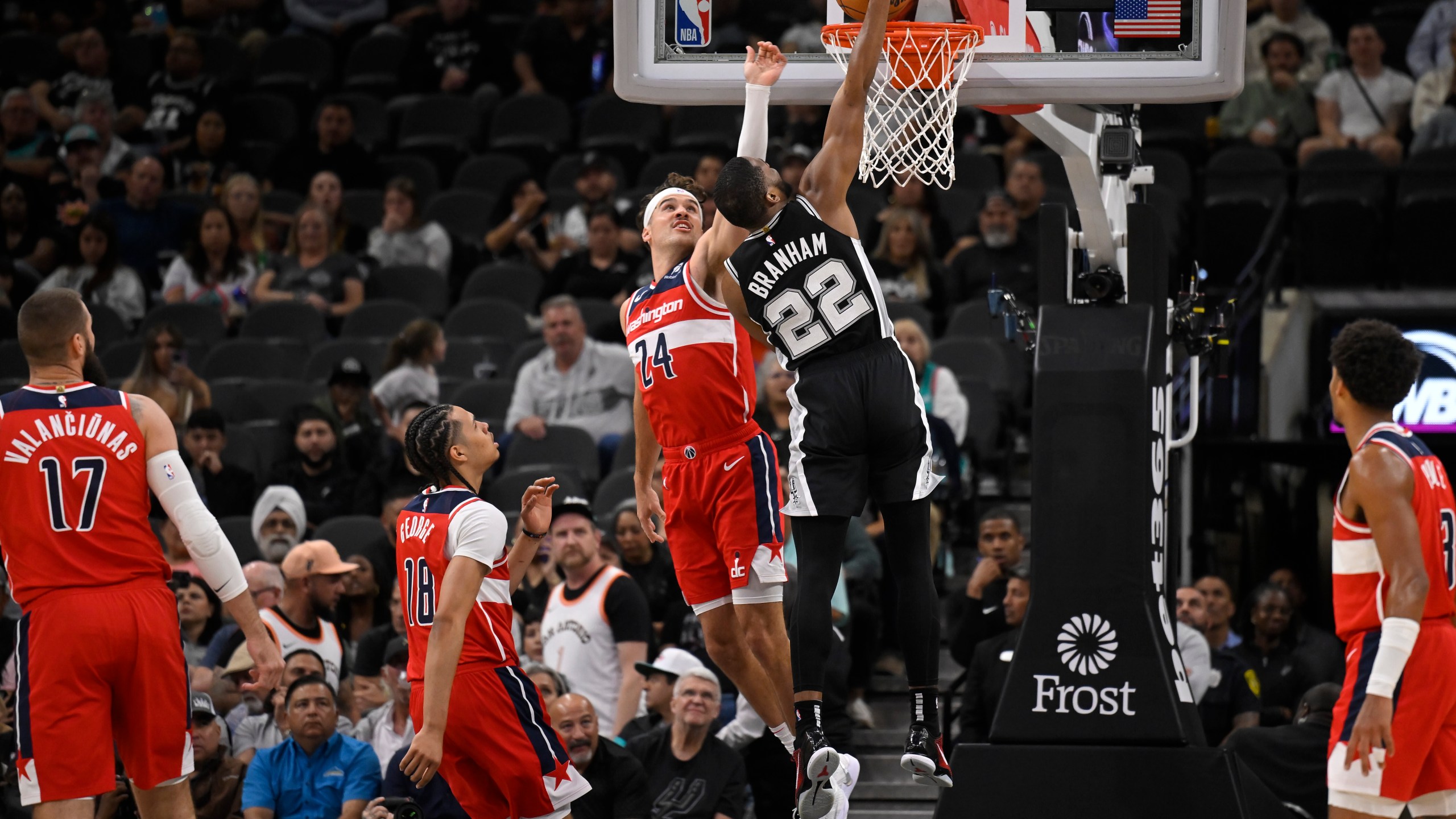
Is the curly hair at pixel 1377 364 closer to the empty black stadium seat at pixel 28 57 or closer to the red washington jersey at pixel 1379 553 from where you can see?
the red washington jersey at pixel 1379 553

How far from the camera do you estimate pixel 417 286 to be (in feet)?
46.3

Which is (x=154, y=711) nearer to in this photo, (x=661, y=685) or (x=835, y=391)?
(x=835, y=391)

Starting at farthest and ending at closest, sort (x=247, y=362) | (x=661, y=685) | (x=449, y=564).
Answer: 1. (x=247, y=362)
2. (x=661, y=685)
3. (x=449, y=564)

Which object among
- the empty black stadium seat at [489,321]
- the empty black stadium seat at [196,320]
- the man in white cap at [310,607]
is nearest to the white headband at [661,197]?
the man in white cap at [310,607]

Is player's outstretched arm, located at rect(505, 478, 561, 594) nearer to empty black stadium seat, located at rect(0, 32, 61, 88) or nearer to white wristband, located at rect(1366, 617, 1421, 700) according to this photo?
white wristband, located at rect(1366, 617, 1421, 700)

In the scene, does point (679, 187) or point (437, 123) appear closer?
point (679, 187)

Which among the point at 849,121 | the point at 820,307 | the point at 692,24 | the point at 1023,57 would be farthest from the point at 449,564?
the point at 1023,57

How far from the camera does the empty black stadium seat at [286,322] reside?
13664 mm

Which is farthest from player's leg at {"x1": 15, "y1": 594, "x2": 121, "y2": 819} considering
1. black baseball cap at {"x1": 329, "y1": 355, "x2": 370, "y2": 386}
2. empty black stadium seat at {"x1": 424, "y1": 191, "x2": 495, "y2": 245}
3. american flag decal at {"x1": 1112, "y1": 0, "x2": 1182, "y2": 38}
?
empty black stadium seat at {"x1": 424, "y1": 191, "x2": 495, "y2": 245}

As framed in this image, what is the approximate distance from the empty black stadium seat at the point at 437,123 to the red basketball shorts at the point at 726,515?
9.98 meters

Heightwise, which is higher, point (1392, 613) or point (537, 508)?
point (537, 508)

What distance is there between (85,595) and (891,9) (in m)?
3.59

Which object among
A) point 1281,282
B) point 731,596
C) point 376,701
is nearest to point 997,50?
point 731,596

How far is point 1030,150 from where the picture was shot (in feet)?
47.3
